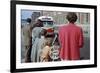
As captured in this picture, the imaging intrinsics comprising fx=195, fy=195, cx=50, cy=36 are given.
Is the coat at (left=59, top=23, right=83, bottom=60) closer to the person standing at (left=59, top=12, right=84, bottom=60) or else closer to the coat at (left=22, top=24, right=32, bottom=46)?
the person standing at (left=59, top=12, right=84, bottom=60)

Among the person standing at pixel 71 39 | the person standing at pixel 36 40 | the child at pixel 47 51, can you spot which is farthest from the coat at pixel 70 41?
the person standing at pixel 36 40

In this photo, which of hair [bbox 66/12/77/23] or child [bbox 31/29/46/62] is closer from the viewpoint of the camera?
child [bbox 31/29/46/62]

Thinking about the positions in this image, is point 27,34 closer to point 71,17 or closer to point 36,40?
point 36,40

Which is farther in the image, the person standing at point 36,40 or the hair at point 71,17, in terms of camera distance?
the hair at point 71,17

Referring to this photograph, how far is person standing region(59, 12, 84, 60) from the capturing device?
1.94 metres

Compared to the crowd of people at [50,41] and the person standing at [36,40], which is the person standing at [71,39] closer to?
the crowd of people at [50,41]

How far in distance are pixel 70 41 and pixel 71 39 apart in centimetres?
2

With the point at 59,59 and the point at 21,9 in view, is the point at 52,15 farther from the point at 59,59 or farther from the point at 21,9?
the point at 59,59

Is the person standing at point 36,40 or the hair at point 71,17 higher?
the hair at point 71,17

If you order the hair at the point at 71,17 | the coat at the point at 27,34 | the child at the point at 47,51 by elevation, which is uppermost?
the hair at the point at 71,17

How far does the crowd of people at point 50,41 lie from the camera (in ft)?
6.01

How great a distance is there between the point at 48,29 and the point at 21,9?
12.7 inches

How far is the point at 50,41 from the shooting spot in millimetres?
1902

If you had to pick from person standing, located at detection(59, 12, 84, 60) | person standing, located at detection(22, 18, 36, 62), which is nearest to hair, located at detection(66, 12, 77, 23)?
person standing, located at detection(59, 12, 84, 60)
